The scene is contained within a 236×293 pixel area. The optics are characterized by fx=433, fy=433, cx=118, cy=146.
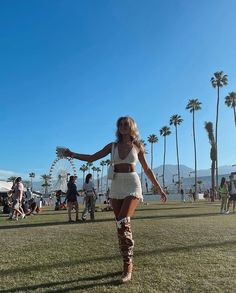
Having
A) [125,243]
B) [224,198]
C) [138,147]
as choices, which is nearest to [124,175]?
[138,147]

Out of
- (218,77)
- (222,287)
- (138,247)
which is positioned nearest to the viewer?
(222,287)

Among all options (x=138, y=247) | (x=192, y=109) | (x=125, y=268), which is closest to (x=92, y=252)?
(x=138, y=247)

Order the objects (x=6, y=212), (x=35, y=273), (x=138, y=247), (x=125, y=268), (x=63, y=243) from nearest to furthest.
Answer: (x=125, y=268), (x=35, y=273), (x=138, y=247), (x=63, y=243), (x=6, y=212)

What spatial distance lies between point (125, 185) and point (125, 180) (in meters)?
0.07

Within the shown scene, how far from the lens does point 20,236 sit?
1052 centimetres

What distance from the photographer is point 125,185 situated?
571cm

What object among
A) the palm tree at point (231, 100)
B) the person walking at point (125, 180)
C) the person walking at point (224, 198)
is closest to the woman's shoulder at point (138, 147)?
the person walking at point (125, 180)

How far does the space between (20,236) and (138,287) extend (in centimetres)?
604

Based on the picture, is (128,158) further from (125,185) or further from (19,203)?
(19,203)

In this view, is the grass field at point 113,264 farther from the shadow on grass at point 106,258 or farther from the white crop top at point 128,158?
the white crop top at point 128,158

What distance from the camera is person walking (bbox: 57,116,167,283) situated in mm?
5617

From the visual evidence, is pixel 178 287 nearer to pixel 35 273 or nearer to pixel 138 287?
pixel 138 287

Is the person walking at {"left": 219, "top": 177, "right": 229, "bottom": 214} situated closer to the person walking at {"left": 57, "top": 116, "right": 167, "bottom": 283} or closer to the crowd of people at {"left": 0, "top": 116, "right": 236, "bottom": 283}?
the crowd of people at {"left": 0, "top": 116, "right": 236, "bottom": 283}

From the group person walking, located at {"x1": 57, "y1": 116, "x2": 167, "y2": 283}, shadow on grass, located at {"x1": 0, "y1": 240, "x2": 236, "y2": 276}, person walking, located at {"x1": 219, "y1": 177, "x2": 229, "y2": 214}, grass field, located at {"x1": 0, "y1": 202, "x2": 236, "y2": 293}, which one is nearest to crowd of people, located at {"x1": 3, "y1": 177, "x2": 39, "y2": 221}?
grass field, located at {"x1": 0, "y1": 202, "x2": 236, "y2": 293}
